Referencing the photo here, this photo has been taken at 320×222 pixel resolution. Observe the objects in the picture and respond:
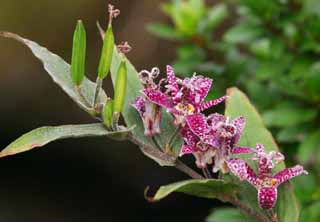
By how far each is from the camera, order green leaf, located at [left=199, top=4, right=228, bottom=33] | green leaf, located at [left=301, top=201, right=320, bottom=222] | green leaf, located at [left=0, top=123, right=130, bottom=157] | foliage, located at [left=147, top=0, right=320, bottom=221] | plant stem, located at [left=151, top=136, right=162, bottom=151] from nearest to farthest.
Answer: green leaf, located at [left=0, top=123, right=130, bottom=157], plant stem, located at [left=151, top=136, right=162, bottom=151], green leaf, located at [left=301, top=201, right=320, bottom=222], foliage, located at [left=147, top=0, right=320, bottom=221], green leaf, located at [left=199, top=4, right=228, bottom=33]

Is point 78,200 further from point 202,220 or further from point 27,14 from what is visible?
point 27,14

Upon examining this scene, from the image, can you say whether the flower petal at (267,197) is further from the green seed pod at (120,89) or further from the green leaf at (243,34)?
the green leaf at (243,34)

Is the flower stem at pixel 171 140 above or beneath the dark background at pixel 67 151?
beneath

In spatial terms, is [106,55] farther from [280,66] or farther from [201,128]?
[280,66]

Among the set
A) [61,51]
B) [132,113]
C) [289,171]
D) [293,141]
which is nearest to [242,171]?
[289,171]

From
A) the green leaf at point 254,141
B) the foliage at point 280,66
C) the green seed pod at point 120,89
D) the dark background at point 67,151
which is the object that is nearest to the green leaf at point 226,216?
the foliage at point 280,66

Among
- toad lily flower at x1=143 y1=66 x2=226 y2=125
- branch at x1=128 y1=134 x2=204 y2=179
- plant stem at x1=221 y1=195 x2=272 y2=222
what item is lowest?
plant stem at x1=221 y1=195 x2=272 y2=222

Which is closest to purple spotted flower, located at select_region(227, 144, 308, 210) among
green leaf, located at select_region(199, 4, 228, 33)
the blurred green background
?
green leaf, located at select_region(199, 4, 228, 33)

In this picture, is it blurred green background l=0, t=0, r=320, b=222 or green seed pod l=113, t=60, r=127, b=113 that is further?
blurred green background l=0, t=0, r=320, b=222

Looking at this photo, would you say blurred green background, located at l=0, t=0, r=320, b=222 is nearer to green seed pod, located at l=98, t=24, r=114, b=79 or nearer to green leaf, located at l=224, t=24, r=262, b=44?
green leaf, located at l=224, t=24, r=262, b=44
